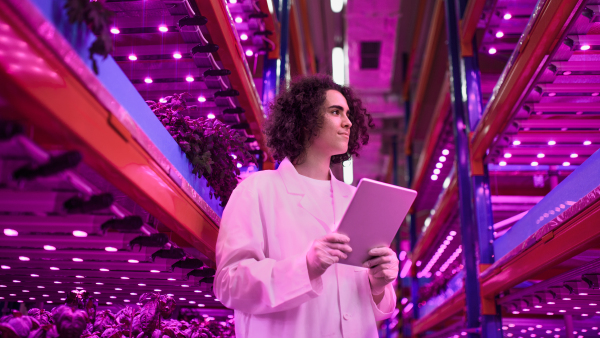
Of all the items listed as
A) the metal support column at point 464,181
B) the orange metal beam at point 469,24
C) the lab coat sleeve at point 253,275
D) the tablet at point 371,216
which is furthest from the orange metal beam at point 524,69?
the lab coat sleeve at point 253,275

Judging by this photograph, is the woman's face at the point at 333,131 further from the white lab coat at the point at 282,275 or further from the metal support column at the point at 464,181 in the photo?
the metal support column at the point at 464,181

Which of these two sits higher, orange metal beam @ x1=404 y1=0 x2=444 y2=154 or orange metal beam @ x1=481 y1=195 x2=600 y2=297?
orange metal beam @ x1=404 y1=0 x2=444 y2=154

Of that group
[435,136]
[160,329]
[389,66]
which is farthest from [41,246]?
[389,66]

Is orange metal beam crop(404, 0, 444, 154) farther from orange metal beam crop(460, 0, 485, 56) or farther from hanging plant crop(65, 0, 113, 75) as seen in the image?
hanging plant crop(65, 0, 113, 75)

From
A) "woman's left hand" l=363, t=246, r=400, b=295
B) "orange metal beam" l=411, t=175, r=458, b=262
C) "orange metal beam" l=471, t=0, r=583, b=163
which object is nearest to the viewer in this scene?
"woman's left hand" l=363, t=246, r=400, b=295

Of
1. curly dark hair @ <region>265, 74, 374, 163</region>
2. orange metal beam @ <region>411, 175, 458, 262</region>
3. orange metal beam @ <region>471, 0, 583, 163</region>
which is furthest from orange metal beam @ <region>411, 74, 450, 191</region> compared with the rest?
curly dark hair @ <region>265, 74, 374, 163</region>

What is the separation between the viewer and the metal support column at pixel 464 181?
23.9 feet

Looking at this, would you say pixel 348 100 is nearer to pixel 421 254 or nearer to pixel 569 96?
pixel 569 96

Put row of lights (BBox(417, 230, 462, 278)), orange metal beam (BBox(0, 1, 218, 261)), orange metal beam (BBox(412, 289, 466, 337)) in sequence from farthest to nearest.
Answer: row of lights (BBox(417, 230, 462, 278)), orange metal beam (BBox(412, 289, 466, 337)), orange metal beam (BBox(0, 1, 218, 261))

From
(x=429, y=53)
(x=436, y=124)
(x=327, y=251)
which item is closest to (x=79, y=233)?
(x=327, y=251)

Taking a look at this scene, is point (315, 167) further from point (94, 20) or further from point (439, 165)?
point (439, 165)

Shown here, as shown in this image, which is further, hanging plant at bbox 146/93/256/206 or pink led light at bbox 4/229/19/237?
hanging plant at bbox 146/93/256/206

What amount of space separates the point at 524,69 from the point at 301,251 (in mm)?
4206

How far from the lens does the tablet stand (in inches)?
79.3
